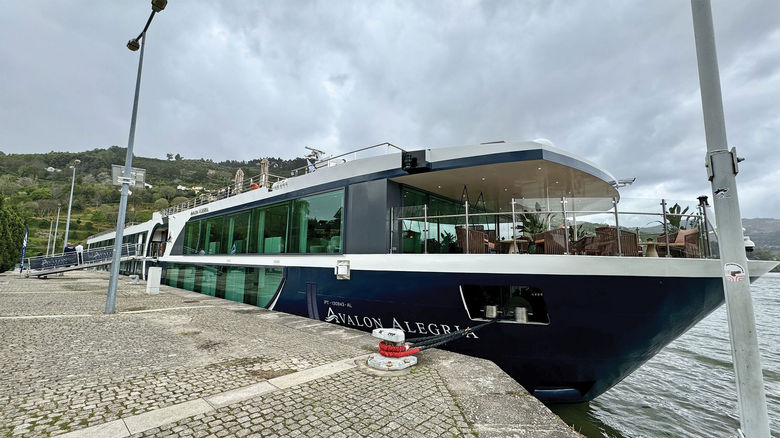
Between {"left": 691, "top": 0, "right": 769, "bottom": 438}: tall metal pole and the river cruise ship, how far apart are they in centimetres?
21

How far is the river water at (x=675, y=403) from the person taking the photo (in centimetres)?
622

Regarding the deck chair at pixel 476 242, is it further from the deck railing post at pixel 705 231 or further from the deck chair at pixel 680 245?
the deck railing post at pixel 705 231

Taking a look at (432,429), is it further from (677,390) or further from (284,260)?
(677,390)

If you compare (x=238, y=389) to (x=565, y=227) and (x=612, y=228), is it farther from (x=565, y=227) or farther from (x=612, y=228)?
(x=612, y=228)

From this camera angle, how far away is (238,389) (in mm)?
3936

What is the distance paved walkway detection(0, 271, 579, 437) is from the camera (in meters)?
3.09

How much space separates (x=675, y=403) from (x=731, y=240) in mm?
6051

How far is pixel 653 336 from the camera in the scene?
539 cm

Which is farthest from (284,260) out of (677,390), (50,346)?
(677,390)

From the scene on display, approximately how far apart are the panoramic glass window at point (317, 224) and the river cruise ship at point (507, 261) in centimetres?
4

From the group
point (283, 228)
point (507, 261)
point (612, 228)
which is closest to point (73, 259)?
point (283, 228)

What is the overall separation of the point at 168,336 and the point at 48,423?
12.4 feet

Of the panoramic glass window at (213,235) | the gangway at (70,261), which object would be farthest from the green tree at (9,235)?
the panoramic glass window at (213,235)

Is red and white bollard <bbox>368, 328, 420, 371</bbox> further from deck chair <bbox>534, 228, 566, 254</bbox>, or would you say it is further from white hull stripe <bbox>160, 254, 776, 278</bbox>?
deck chair <bbox>534, 228, 566, 254</bbox>
